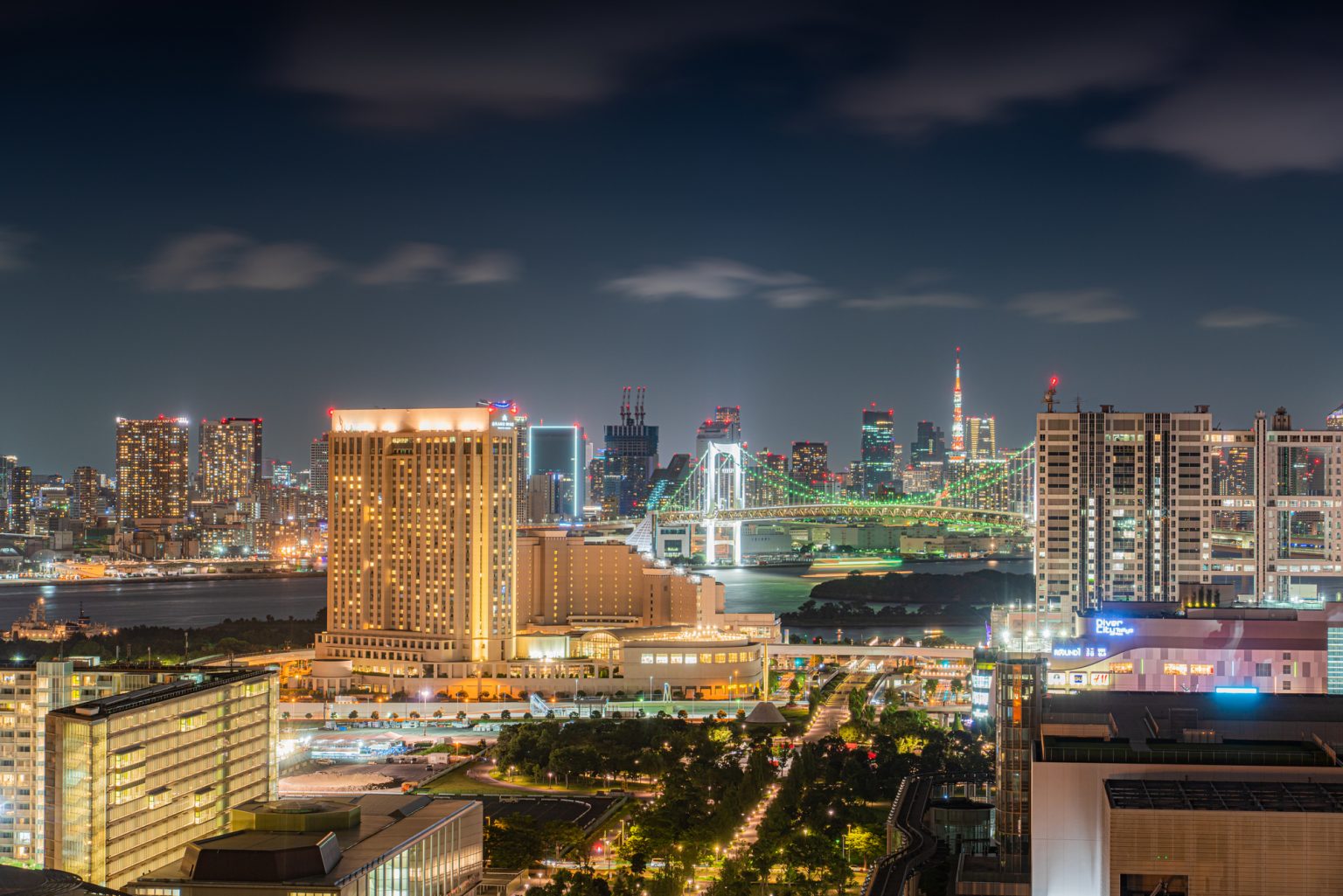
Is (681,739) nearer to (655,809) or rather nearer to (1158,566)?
(655,809)

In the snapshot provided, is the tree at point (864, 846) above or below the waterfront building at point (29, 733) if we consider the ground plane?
below

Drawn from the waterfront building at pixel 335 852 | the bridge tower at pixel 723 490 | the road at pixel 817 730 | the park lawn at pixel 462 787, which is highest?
the bridge tower at pixel 723 490

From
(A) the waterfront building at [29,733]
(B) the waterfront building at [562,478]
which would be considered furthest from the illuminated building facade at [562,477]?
(A) the waterfront building at [29,733]

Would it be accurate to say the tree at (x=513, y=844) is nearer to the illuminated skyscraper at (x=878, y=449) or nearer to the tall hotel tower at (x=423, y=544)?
the tall hotel tower at (x=423, y=544)

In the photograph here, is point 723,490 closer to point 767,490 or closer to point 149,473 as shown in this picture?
point 767,490

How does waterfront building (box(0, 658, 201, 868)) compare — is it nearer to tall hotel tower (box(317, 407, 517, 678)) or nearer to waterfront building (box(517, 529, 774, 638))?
tall hotel tower (box(317, 407, 517, 678))

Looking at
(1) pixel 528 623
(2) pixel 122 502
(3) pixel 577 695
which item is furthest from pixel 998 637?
(2) pixel 122 502

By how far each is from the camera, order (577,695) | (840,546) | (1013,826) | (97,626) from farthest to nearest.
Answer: (840,546) < (97,626) < (577,695) < (1013,826)
